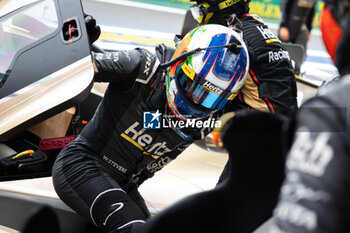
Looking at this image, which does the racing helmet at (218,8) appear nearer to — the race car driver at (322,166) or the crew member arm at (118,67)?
the crew member arm at (118,67)

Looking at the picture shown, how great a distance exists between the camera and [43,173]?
255 centimetres

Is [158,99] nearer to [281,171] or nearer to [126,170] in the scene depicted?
[126,170]

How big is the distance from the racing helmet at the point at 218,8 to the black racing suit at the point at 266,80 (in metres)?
0.27

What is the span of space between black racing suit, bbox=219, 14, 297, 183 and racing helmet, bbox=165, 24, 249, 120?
0.83 ft

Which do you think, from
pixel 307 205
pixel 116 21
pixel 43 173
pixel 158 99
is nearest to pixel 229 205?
pixel 307 205

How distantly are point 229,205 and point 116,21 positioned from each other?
7.54 metres

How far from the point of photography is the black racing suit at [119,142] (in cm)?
231

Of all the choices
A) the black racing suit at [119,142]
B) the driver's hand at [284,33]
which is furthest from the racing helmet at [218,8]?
the driver's hand at [284,33]

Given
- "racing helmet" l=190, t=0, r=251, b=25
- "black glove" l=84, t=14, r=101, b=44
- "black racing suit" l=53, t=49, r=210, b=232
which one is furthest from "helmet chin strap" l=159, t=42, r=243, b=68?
"racing helmet" l=190, t=0, r=251, b=25

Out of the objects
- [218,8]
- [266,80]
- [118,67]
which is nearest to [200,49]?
[118,67]

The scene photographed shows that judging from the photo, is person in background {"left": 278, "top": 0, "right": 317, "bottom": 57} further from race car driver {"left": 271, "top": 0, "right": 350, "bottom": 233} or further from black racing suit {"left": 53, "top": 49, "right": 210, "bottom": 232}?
race car driver {"left": 271, "top": 0, "right": 350, "bottom": 233}

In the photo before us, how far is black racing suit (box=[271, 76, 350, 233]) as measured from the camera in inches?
33.9

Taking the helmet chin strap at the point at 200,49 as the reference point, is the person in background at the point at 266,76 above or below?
below

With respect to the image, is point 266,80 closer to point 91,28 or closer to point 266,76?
point 266,76
